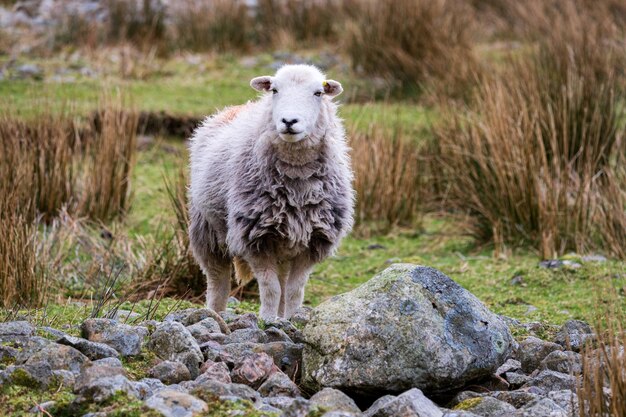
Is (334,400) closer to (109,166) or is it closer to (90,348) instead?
(90,348)

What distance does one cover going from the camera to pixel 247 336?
14.1 feet

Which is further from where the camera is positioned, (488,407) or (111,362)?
(111,362)

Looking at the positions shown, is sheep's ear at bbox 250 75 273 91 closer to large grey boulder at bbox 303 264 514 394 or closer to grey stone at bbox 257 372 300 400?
large grey boulder at bbox 303 264 514 394

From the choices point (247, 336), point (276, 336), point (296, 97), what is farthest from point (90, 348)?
point (296, 97)

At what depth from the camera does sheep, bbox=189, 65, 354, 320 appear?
4.92 m

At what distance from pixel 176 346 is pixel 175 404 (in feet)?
2.14

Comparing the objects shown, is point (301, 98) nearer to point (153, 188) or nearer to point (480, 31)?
point (153, 188)

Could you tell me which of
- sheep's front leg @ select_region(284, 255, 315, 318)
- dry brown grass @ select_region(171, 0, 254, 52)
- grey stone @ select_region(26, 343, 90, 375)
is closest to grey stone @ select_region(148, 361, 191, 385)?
grey stone @ select_region(26, 343, 90, 375)

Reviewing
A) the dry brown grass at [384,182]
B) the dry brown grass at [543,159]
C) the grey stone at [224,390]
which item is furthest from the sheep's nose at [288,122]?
the dry brown grass at [384,182]

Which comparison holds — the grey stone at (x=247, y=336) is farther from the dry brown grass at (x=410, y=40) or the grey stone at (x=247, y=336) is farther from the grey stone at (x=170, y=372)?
the dry brown grass at (x=410, y=40)

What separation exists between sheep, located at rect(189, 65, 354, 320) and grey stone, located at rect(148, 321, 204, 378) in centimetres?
93

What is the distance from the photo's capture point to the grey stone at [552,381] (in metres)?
3.84

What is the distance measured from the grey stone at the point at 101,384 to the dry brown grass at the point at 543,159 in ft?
13.7

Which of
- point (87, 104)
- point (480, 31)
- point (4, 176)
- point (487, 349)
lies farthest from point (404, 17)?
point (487, 349)
